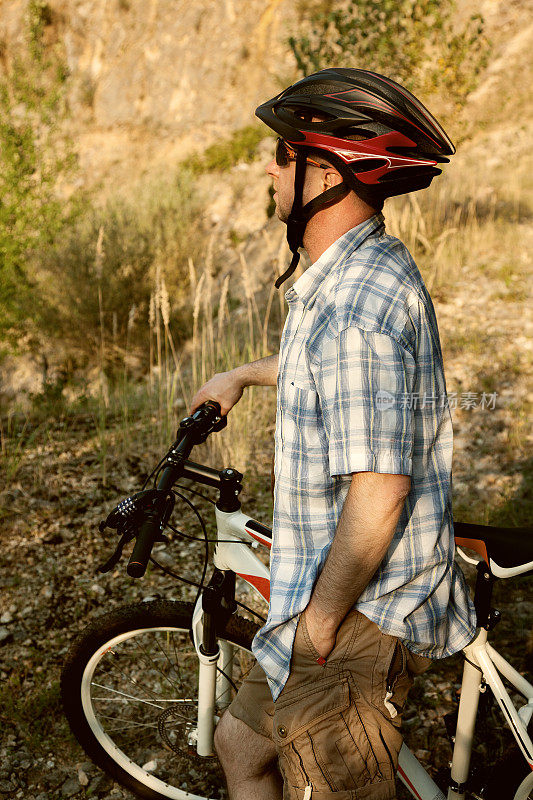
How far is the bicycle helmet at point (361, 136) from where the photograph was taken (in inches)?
56.7

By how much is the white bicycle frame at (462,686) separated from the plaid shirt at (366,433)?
0.14 m

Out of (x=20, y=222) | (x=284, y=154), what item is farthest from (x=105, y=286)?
(x=284, y=154)

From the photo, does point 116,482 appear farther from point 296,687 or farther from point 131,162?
point 131,162

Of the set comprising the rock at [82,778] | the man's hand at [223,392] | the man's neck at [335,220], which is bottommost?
the rock at [82,778]

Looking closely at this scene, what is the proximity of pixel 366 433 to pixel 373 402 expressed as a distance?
6 cm

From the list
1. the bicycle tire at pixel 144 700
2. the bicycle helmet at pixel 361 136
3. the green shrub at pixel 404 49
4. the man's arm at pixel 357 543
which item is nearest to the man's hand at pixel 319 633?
the man's arm at pixel 357 543

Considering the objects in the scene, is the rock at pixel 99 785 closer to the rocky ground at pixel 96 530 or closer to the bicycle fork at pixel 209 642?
the rocky ground at pixel 96 530

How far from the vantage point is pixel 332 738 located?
56.1 inches

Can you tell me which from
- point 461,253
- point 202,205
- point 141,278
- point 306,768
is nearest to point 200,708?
point 306,768

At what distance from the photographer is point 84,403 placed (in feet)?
17.7

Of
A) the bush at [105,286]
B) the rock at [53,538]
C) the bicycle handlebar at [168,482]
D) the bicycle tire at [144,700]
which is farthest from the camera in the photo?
the bush at [105,286]

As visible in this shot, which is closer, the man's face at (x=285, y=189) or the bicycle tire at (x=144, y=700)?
the man's face at (x=285, y=189)

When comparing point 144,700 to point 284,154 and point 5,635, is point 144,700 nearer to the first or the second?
point 5,635

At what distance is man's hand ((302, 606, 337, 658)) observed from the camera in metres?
1.41
